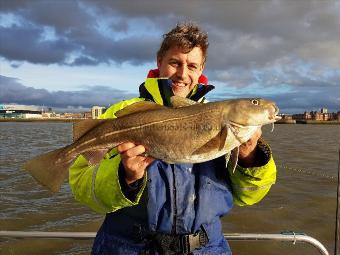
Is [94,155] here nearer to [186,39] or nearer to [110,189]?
[110,189]

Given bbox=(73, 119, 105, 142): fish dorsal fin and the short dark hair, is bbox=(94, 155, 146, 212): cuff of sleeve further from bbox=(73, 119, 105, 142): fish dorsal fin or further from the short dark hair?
the short dark hair

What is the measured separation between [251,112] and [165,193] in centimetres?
118

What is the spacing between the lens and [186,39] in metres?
4.50

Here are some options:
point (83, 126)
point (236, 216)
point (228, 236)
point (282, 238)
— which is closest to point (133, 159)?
point (83, 126)

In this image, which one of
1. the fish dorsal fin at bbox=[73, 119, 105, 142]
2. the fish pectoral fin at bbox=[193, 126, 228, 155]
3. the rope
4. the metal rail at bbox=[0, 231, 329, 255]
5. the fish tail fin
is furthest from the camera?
the rope

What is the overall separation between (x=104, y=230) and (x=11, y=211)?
958 cm

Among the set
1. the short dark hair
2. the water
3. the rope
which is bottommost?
the water

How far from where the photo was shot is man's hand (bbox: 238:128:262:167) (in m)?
3.94

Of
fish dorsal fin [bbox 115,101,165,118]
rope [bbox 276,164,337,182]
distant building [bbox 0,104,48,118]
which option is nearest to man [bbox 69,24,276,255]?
fish dorsal fin [bbox 115,101,165,118]

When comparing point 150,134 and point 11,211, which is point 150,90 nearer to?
point 150,134

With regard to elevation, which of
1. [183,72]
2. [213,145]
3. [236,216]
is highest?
[183,72]

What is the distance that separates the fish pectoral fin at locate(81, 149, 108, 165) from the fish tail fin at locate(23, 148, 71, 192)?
190mm

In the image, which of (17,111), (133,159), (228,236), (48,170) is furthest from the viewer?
(17,111)

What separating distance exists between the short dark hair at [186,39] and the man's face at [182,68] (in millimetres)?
52
